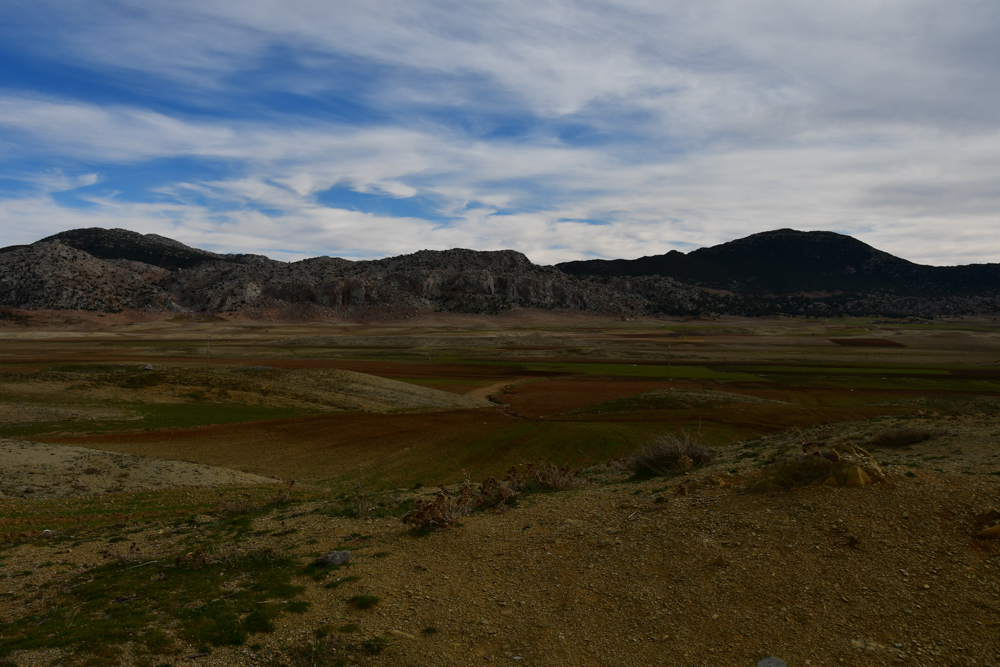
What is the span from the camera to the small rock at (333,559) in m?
9.96

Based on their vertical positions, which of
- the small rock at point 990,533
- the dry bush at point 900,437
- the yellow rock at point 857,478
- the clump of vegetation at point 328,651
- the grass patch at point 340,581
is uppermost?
the yellow rock at point 857,478

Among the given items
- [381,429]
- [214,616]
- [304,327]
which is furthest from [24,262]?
A: [214,616]

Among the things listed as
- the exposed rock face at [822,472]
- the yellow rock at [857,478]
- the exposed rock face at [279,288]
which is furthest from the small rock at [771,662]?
the exposed rock face at [279,288]

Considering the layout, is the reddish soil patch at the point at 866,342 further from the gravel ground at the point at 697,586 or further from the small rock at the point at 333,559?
the small rock at the point at 333,559

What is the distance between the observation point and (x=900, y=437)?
15.2m

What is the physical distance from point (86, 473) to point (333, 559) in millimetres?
15070

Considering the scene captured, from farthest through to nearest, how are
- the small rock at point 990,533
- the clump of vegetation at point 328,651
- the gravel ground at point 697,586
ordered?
the small rock at point 990,533, the clump of vegetation at point 328,651, the gravel ground at point 697,586

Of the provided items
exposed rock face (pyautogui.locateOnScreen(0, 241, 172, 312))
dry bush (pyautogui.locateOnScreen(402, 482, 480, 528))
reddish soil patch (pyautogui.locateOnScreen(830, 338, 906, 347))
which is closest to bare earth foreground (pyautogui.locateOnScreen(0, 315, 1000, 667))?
dry bush (pyautogui.locateOnScreen(402, 482, 480, 528))

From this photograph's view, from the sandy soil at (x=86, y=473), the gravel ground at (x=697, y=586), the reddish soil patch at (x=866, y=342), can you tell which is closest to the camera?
the gravel ground at (x=697, y=586)

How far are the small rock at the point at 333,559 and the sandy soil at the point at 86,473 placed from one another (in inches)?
494

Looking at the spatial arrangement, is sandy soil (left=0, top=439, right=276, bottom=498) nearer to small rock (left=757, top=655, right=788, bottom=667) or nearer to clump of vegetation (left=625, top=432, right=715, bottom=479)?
clump of vegetation (left=625, top=432, right=715, bottom=479)

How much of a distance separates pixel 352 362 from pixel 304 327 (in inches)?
2928

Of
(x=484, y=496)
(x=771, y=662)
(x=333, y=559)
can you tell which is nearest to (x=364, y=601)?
(x=333, y=559)

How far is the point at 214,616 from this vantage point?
8180 millimetres
